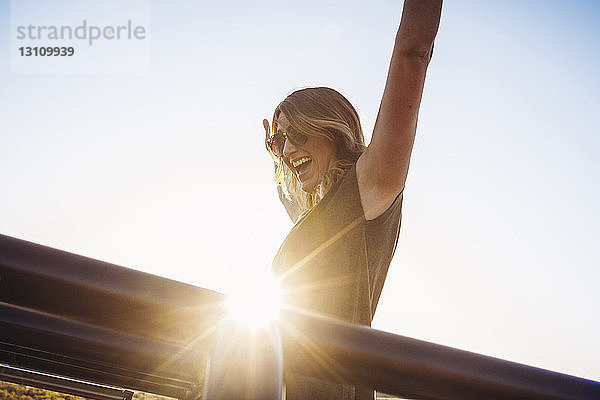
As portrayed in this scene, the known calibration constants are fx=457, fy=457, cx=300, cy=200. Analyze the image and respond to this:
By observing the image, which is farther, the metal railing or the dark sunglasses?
the dark sunglasses

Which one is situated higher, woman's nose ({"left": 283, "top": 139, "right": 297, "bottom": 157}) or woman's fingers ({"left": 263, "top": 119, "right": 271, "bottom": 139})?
woman's fingers ({"left": 263, "top": 119, "right": 271, "bottom": 139})

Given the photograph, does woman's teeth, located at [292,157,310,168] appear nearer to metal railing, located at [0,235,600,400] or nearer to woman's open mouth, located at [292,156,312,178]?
woman's open mouth, located at [292,156,312,178]

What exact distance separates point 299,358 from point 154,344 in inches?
10.7

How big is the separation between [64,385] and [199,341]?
1167 millimetres

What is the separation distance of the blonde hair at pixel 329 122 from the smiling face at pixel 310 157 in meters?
0.03

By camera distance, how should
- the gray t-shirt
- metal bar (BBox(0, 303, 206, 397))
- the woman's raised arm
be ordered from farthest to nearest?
1. the gray t-shirt
2. the woman's raised arm
3. metal bar (BBox(0, 303, 206, 397))

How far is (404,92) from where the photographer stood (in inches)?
62.6

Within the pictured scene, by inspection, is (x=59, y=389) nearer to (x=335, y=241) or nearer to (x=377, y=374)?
(x=335, y=241)

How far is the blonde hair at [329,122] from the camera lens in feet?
8.00

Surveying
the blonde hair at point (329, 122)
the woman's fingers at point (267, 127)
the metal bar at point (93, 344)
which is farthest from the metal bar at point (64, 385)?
the woman's fingers at point (267, 127)

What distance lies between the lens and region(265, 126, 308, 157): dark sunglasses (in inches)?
102

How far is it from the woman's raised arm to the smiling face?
768 millimetres

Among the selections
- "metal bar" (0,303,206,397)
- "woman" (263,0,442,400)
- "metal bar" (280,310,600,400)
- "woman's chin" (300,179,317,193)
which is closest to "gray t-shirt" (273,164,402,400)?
"woman" (263,0,442,400)

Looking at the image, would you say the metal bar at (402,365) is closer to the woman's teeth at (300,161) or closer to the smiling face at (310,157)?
the smiling face at (310,157)
